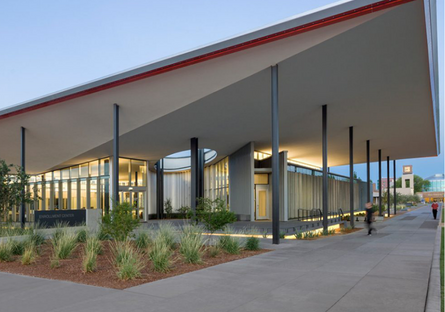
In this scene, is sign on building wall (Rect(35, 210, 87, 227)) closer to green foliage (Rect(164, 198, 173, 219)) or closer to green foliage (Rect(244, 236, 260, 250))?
green foliage (Rect(244, 236, 260, 250))

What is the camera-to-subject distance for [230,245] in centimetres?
1108

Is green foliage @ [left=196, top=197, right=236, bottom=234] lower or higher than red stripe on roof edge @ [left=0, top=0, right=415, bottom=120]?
lower

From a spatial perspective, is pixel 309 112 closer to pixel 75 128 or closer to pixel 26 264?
pixel 75 128

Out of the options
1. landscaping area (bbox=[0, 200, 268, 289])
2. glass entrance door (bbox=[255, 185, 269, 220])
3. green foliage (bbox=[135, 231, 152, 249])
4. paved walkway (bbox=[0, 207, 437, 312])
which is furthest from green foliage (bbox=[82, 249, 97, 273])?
glass entrance door (bbox=[255, 185, 269, 220])

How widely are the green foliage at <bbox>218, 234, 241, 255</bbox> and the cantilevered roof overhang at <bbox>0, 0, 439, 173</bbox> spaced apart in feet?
20.0

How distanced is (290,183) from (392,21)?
2081cm

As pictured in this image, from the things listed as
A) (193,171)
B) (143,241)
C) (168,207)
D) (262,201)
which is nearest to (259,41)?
(143,241)

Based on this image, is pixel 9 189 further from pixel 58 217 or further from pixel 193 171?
pixel 193 171

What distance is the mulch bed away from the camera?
747 centimetres

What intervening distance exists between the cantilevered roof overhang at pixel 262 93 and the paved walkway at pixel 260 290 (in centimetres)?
681

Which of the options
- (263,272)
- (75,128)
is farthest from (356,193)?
(263,272)

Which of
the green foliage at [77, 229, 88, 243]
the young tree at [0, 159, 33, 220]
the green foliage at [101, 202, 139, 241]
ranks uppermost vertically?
the young tree at [0, 159, 33, 220]

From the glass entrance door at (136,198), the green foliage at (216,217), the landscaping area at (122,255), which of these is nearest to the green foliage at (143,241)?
the landscaping area at (122,255)

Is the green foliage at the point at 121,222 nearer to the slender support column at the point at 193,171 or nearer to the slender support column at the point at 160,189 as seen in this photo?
the slender support column at the point at 193,171
